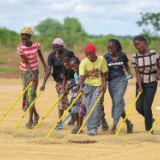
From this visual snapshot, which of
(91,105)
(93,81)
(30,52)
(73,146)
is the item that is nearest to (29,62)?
(30,52)

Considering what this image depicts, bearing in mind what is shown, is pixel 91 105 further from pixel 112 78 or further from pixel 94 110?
pixel 112 78

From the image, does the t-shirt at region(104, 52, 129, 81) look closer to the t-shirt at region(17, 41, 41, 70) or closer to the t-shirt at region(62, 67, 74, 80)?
the t-shirt at region(62, 67, 74, 80)

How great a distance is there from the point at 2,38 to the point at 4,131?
38.7 meters

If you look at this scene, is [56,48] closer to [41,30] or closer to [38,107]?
[38,107]

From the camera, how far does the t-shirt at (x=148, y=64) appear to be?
6859 mm

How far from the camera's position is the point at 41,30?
75.5 meters

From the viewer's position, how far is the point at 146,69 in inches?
272

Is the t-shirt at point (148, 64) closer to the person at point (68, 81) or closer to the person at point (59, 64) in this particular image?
the person at point (68, 81)

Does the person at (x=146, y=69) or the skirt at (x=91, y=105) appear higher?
the person at (x=146, y=69)

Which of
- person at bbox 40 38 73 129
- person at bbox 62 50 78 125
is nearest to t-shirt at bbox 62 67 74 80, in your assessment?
person at bbox 62 50 78 125

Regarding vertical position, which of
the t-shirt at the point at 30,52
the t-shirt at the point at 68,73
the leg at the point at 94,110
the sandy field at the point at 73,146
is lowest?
the sandy field at the point at 73,146

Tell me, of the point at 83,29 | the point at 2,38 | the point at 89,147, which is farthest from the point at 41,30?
the point at 89,147

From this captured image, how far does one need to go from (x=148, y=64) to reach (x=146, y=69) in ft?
0.33

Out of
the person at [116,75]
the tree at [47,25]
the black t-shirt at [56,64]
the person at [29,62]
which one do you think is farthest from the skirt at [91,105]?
the tree at [47,25]
